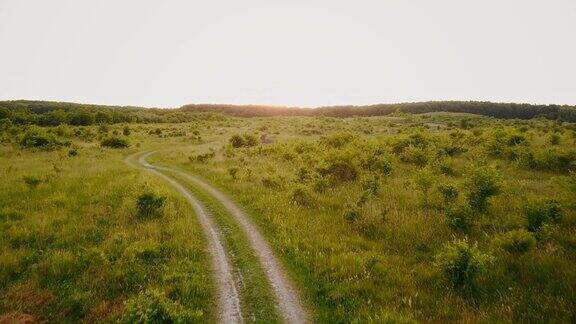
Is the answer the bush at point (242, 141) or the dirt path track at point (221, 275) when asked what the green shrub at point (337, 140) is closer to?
the bush at point (242, 141)

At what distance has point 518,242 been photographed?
10.1 meters

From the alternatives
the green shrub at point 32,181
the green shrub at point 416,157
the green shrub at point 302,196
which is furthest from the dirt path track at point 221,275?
the green shrub at point 416,157

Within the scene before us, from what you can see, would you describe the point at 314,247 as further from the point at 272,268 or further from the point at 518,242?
the point at 518,242

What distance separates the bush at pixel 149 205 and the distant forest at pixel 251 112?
241 feet

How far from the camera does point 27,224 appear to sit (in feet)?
47.8

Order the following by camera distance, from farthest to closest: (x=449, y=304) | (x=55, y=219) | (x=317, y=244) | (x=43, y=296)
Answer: (x=55, y=219), (x=317, y=244), (x=43, y=296), (x=449, y=304)

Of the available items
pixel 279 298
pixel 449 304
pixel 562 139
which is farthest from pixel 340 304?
pixel 562 139

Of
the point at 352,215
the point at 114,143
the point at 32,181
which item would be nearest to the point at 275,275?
the point at 352,215

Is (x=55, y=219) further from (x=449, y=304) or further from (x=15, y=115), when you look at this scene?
(x=15, y=115)

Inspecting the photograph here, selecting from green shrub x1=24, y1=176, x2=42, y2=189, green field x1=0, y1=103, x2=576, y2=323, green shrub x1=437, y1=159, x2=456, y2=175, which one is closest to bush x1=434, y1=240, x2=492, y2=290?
green field x1=0, y1=103, x2=576, y2=323

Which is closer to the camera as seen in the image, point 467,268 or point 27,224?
point 467,268

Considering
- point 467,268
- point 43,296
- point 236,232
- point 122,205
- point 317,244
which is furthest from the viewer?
point 122,205

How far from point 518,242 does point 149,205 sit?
46.0 feet

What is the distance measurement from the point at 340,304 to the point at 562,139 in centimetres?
3046
